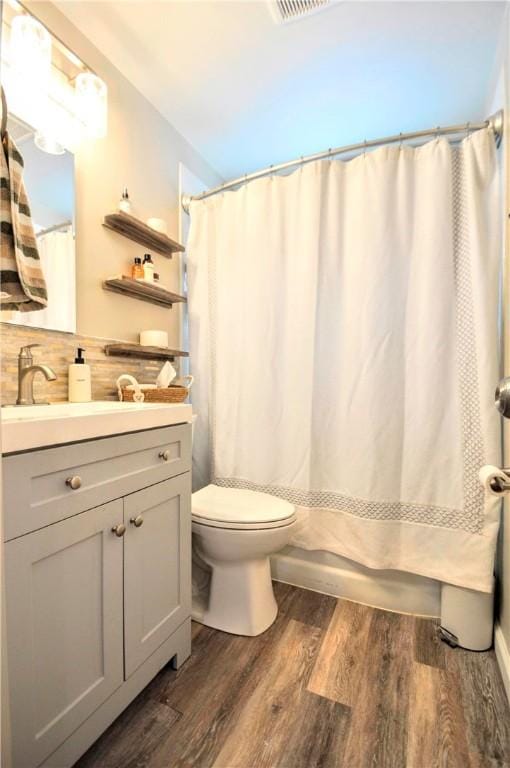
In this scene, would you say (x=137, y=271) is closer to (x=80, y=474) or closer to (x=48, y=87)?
(x=48, y=87)

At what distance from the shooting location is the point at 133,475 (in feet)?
3.21

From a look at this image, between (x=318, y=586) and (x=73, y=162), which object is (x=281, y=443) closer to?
(x=318, y=586)

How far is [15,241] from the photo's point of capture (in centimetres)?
91

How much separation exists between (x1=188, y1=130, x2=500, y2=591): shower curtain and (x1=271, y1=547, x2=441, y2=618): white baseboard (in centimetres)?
10

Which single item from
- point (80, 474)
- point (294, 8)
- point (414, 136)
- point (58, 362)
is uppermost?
point (294, 8)

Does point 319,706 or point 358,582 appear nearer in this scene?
point 319,706

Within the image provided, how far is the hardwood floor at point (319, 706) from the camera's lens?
93 centimetres

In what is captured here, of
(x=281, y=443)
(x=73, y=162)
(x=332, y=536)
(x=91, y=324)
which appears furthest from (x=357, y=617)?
(x=73, y=162)

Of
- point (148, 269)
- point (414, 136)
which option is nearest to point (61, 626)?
point (148, 269)

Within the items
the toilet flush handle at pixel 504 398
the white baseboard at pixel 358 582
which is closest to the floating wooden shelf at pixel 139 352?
the white baseboard at pixel 358 582

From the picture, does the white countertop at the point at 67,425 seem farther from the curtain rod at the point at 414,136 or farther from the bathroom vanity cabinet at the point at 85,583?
the curtain rod at the point at 414,136

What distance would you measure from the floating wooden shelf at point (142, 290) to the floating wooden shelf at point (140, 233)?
9.0 inches

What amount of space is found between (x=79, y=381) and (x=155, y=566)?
0.70 metres

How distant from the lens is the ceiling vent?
1.24 metres
